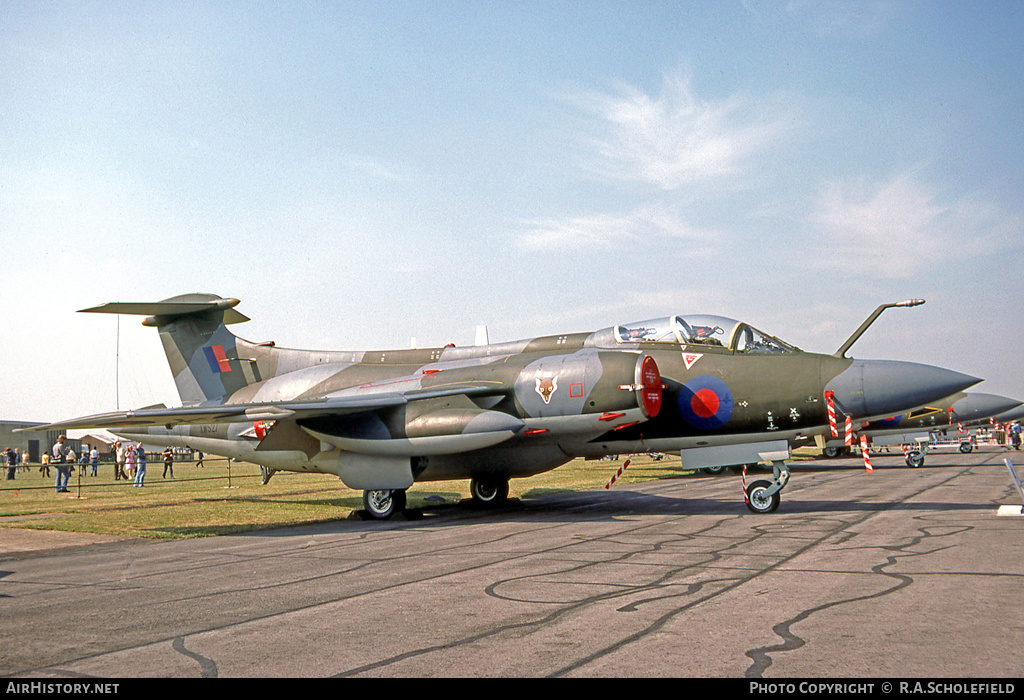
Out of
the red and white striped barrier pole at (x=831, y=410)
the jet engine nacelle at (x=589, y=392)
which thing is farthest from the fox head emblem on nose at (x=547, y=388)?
the red and white striped barrier pole at (x=831, y=410)

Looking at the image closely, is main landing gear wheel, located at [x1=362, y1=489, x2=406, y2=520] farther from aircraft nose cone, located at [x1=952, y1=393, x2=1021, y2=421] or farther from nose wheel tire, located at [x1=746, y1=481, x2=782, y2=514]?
aircraft nose cone, located at [x1=952, y1=393, x2=1021, y2=421]

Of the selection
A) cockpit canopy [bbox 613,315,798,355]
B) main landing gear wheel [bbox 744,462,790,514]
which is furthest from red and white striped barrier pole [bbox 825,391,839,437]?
cockpit canopy [bbox 613,315,798,355]

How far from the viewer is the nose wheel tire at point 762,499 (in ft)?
39.8

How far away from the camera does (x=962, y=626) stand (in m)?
4.81

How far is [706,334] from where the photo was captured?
1288 centimetres

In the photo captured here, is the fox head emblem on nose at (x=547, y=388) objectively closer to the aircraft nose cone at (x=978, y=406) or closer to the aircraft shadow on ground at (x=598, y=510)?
the aircraft shadow on ground at (x=598, y=510)

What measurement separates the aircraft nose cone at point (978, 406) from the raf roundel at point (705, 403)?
92.5ft

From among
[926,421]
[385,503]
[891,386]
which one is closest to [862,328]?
[891,386]

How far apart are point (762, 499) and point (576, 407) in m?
3.38

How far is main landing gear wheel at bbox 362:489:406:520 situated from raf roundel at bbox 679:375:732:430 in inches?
208

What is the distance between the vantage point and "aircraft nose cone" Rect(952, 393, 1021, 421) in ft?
115
